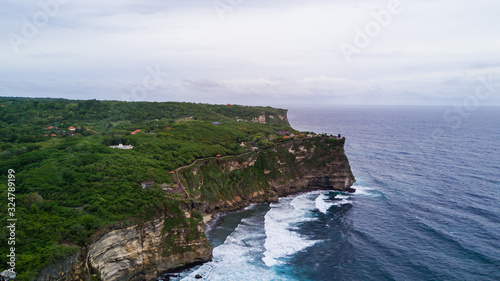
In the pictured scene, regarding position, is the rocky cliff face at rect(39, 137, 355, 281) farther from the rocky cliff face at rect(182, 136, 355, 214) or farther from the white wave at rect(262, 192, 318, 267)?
the white wave at rect(262, 192, 318, 267)

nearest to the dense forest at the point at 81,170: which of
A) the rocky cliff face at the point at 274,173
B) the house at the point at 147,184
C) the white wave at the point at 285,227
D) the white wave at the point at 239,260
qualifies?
the house at the point at 147,184

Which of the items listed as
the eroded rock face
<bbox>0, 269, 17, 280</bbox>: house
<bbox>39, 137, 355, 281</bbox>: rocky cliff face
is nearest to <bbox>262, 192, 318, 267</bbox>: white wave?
<bbox>39, 137, 355, 281</bbox>: rocky cliff face

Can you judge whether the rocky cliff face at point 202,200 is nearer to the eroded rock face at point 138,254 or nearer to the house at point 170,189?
the eroded rock face at point 138,254

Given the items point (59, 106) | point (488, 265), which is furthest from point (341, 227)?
point (59, 106)

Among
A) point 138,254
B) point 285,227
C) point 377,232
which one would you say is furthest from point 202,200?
point 377,232

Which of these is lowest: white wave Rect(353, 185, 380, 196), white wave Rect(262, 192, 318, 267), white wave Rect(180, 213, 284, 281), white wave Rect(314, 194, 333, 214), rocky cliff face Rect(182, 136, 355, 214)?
white wave Rect(180, 213, 284, 281)

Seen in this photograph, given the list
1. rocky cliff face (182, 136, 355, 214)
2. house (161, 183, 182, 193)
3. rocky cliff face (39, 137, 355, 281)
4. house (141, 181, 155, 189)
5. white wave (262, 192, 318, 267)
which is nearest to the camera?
rocky cliff face (39, 137, 355, 281)

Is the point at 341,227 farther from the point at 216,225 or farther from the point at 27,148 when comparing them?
the point at 27,148
